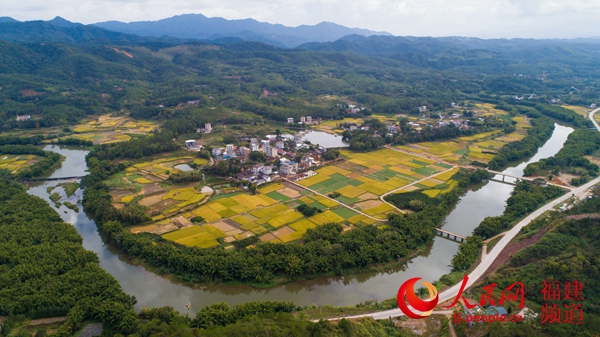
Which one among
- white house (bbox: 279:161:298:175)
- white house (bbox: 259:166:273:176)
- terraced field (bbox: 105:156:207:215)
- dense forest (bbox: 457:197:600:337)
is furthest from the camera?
white house (bbox: 279:161:298:175)

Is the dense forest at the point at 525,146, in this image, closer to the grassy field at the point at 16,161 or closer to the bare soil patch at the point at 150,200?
the bare soil patch at the point at 150,200

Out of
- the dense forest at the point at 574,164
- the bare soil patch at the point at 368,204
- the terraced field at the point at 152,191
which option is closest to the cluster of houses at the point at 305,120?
the terraced field at the point at 152,191

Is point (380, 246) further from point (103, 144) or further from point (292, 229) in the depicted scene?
point (103, 144)

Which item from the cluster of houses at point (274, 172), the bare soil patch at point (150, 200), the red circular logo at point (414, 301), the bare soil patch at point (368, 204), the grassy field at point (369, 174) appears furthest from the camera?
the cluster of houses at point (274, 172)

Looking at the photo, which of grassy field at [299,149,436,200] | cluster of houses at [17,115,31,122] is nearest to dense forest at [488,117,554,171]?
grassy field at [299,149,436,200]

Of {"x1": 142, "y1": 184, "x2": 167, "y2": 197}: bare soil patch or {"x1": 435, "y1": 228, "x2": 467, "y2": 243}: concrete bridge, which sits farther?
{"x1": 142, "y1": 184, "x2": 167, "y2": 197}: bare soil patch

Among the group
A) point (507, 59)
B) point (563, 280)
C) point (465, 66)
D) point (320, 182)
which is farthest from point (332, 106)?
point (507, 59)

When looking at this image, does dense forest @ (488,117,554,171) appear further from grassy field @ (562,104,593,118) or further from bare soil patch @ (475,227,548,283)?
bare soil patch @ (475,227,548,283)

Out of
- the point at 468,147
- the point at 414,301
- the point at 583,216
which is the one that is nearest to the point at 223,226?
the point at 414,301
